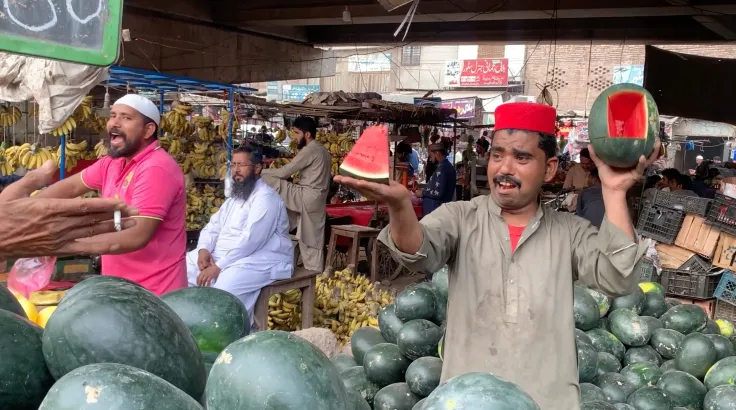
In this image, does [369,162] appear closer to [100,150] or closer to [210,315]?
[210,315]

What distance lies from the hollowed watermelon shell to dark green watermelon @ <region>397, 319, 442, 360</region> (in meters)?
1.55

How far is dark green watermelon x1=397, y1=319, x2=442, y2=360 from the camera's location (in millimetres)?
3305

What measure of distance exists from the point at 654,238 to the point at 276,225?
14.9 feet

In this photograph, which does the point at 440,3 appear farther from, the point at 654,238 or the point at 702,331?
the point at 702,331

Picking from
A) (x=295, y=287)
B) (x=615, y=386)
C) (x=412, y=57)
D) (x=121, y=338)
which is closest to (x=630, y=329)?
(x=615, y=386)

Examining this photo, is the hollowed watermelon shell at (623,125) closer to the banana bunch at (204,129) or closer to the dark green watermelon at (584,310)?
the dark green watermelon at (584,310)

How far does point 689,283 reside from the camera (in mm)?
6660

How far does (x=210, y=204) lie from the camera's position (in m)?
7.64

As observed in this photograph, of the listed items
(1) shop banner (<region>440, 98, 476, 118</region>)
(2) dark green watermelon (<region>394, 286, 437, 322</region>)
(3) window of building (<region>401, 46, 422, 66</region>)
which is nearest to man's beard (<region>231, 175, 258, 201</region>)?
(2) dark green watermelon (<region>394, 286, 437, 322</region>)

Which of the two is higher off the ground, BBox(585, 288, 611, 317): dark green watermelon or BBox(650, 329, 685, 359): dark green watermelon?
BBox(585, 288, 611, 317): dark green watermelon

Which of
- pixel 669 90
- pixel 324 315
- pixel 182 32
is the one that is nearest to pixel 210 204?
pixel 324 315

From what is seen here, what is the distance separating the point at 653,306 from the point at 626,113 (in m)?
2.83

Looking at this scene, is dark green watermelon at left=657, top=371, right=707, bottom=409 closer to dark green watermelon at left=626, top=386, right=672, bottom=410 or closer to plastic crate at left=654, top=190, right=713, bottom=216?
dark green watermelon at left=626, top=386, right=672, bottom=410

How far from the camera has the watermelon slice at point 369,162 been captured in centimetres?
164
